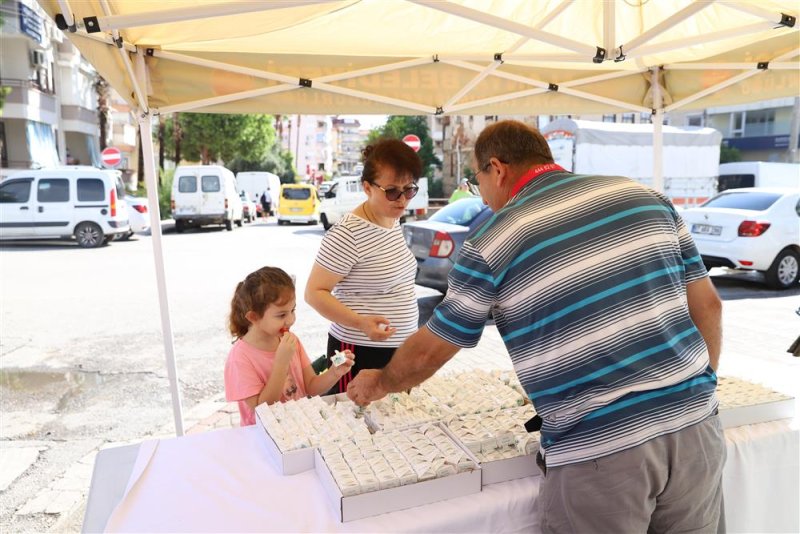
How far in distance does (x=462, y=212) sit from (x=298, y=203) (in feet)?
54.8

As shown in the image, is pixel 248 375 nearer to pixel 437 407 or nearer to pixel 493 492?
pixel 437 407

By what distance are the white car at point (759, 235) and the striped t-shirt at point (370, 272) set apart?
753 cm

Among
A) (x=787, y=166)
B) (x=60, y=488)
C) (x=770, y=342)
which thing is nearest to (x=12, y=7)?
(x=60, y=488)

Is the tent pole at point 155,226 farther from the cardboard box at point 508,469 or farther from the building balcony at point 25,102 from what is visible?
the building balcony at point 25,102

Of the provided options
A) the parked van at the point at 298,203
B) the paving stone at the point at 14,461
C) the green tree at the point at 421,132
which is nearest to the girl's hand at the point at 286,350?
the paving stone at the point at 14,461

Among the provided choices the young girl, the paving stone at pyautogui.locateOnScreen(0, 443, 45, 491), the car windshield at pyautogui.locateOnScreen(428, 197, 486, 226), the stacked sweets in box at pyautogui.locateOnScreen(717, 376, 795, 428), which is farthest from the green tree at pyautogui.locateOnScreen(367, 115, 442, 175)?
the stacked sweets in box at pyautogui.locateOnScreen(717, 376, 795, 428)

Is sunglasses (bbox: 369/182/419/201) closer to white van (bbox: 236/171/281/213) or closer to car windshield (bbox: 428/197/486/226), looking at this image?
car windshield (bbox: 428/197/486/226)

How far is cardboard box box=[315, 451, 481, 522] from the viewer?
1.52 metres

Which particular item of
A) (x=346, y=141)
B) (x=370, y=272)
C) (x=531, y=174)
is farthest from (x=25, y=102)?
(x=346, y=141)

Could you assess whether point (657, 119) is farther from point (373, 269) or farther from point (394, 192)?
point (373, 269)

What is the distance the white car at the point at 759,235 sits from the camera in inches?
348

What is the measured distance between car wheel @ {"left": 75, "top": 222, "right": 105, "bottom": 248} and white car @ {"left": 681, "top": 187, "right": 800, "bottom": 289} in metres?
14.4

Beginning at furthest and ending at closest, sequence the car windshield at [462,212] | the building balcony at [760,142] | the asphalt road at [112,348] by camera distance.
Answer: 1. the building balcony at [760,142]
2. the car windshield at [462,212]
3. the asphalt road at [112,348]

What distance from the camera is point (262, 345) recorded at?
7.77 feet
